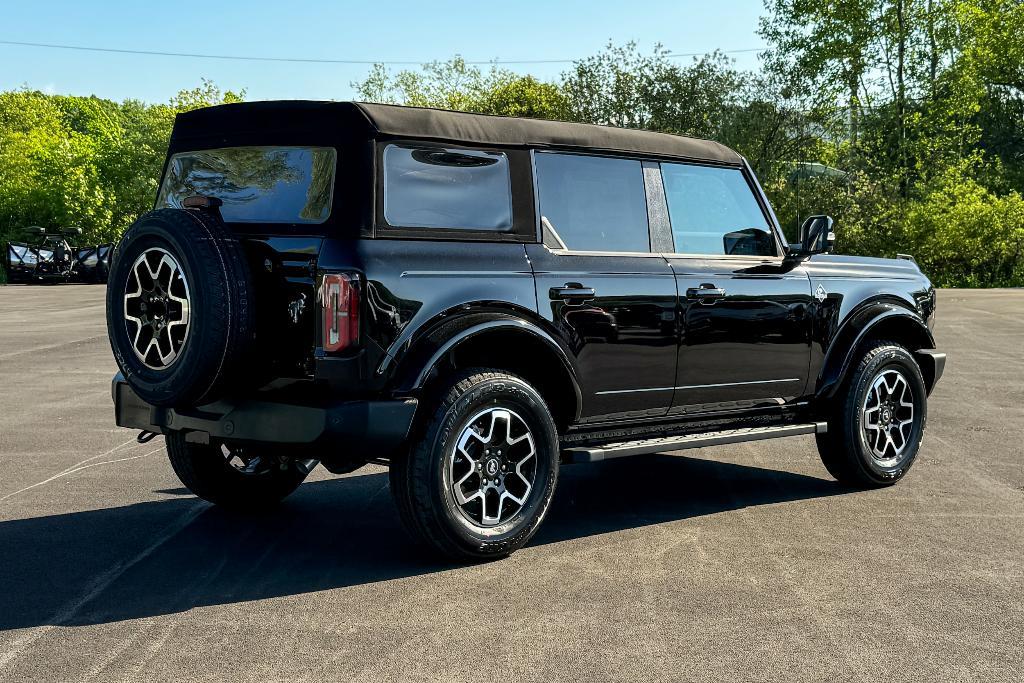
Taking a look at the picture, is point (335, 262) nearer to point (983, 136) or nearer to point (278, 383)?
point (278, 383)

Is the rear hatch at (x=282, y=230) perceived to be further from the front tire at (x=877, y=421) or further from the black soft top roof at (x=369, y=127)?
the front tire at (x=877, y=421)

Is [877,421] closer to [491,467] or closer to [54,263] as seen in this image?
[491,467]

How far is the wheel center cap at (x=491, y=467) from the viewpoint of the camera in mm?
5418

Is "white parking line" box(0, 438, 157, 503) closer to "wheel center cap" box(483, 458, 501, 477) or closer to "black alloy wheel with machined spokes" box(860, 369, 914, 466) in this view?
"wheel center cap" box(483, 458, 501, 477)

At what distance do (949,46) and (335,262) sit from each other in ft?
158

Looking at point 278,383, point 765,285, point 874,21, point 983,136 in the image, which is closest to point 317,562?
point 278,383

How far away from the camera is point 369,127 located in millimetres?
→ 5211

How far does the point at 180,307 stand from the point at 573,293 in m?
1.80

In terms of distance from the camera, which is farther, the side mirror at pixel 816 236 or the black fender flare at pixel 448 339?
the side mirror at pixel 816 236

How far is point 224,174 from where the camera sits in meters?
5.64

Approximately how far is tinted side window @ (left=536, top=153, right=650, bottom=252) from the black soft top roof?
9cm

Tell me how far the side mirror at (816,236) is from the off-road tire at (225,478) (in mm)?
3108

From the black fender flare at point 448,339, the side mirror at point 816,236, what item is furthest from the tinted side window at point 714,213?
the black fender flare at point 448,339

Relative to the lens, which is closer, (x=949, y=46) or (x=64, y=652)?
(x=64, y=652)
